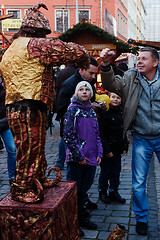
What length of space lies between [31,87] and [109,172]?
85.0 inches

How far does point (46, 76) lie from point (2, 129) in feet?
7.70

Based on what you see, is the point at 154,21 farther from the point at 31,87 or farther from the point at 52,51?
the point at 31,87

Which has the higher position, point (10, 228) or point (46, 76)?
point (46, 76)

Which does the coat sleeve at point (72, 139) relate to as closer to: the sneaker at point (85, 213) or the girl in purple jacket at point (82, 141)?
A: the girl in purple jacket at point (82, 141)

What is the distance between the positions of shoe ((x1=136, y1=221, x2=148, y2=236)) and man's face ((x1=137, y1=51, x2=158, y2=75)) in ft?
5.46

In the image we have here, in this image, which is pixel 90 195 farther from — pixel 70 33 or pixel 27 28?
pixel 70 33

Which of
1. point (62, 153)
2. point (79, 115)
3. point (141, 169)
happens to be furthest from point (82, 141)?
point (62, 153)

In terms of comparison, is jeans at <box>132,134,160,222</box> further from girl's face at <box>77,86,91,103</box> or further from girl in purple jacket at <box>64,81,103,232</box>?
girl's face at <box>77,86,91,103</box>

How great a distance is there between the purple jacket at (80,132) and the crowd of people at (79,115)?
11 mm

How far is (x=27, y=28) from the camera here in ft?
10.8

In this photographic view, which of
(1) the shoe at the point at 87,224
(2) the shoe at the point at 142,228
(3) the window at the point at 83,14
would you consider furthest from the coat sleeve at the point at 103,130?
(3) the window at the point at 83,14

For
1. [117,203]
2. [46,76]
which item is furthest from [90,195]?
[46,76]

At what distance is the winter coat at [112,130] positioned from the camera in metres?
4.79

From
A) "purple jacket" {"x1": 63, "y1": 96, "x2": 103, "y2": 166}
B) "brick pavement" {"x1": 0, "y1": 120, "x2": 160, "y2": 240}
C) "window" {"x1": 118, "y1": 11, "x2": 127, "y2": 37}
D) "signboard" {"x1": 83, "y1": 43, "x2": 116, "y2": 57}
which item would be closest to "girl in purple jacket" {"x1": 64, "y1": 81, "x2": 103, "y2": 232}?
"purple jacket" {"x1": 63, "y1": 96, "x2": 103, "y2": 166}
